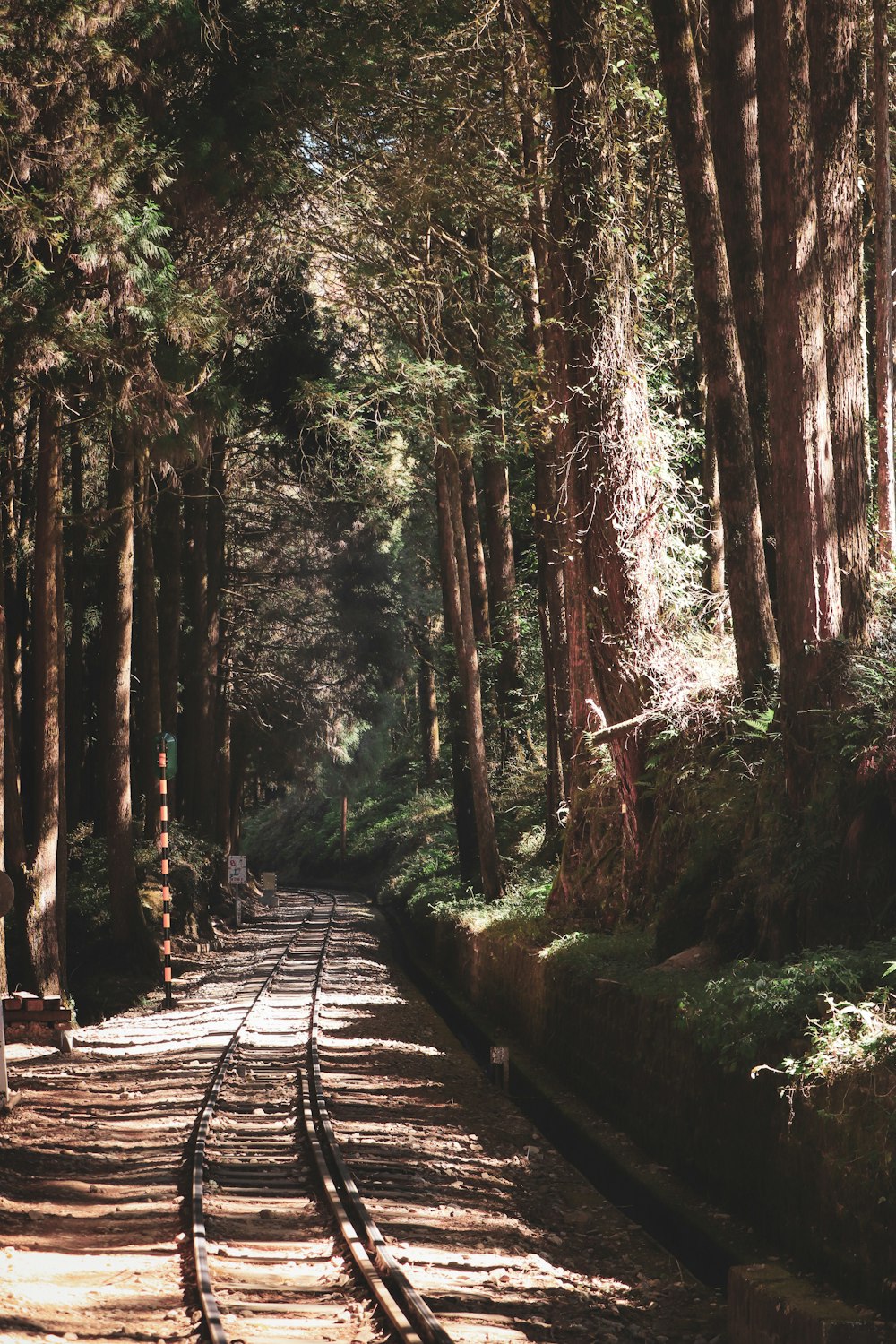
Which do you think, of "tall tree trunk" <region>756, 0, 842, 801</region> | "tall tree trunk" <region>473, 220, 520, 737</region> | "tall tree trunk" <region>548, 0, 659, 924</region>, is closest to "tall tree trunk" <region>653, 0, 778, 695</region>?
"tall tree trunk" <region>548, 0, 659, 924</region>

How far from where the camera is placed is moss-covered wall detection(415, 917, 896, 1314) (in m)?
6.07

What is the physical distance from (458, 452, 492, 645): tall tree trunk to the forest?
44 centimetres

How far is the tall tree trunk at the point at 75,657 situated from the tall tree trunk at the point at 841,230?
522 inches

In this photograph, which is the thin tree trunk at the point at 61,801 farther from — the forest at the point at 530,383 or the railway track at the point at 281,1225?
the railway track at the point at 281,1225

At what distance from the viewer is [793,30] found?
43.6 ft

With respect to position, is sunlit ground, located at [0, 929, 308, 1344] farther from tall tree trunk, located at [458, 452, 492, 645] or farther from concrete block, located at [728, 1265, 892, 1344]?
tall tree trunk, located at [458, 452, 492, 645]

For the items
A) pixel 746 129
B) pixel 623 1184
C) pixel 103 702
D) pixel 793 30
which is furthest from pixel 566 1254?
pixel 103 702

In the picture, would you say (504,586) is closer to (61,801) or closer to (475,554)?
(475,554)

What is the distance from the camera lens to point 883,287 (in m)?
19.3

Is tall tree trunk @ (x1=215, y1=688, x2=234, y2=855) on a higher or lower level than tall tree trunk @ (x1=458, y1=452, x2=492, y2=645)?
lower

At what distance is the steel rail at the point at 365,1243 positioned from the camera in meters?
6.24

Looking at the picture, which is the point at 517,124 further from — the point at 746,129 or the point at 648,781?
the point at 648,781

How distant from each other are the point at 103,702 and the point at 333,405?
18.8 feet

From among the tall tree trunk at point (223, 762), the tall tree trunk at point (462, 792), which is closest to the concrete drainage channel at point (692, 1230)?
the tall tree trunk at point (462, 792)
